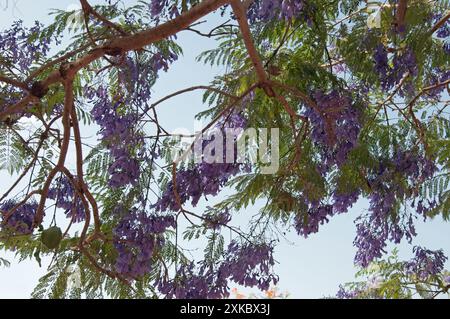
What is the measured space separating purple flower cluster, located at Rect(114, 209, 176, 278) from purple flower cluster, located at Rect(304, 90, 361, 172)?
1.24 meters

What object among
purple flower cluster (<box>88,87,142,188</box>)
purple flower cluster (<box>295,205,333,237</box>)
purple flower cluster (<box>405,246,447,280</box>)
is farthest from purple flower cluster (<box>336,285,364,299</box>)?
purple flower cluster (<box>88,87,142,188</box>)

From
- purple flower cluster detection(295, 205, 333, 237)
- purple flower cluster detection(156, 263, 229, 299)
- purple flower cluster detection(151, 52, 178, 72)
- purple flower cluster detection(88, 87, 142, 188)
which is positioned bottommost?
purple flower cluster detection(156, 263, 229, 299)

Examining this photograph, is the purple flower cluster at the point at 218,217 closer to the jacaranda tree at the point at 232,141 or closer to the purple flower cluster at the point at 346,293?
the jacaranda tree at the point at 232,141

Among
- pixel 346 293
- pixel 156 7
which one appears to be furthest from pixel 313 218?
pixel 346 293

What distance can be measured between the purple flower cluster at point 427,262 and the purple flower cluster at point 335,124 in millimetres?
2144

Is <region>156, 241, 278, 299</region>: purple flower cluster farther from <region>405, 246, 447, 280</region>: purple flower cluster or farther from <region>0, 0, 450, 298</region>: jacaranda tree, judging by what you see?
<region>405, 246, 447, 280</region>: purple flower cluster

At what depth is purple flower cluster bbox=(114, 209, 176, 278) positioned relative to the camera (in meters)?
4.84

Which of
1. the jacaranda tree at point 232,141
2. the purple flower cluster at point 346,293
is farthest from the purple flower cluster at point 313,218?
the purple flower cluster at point 346,293

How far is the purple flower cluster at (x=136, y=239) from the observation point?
190 inches

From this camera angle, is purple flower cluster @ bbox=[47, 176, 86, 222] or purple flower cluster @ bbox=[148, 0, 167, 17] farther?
purple flower cluster @ bbox=[47, 176, 86, 222]

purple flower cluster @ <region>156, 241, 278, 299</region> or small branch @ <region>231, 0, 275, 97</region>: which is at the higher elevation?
small branch @ <region>231, 0, 275, 97</region>

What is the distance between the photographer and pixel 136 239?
484 centimetres
